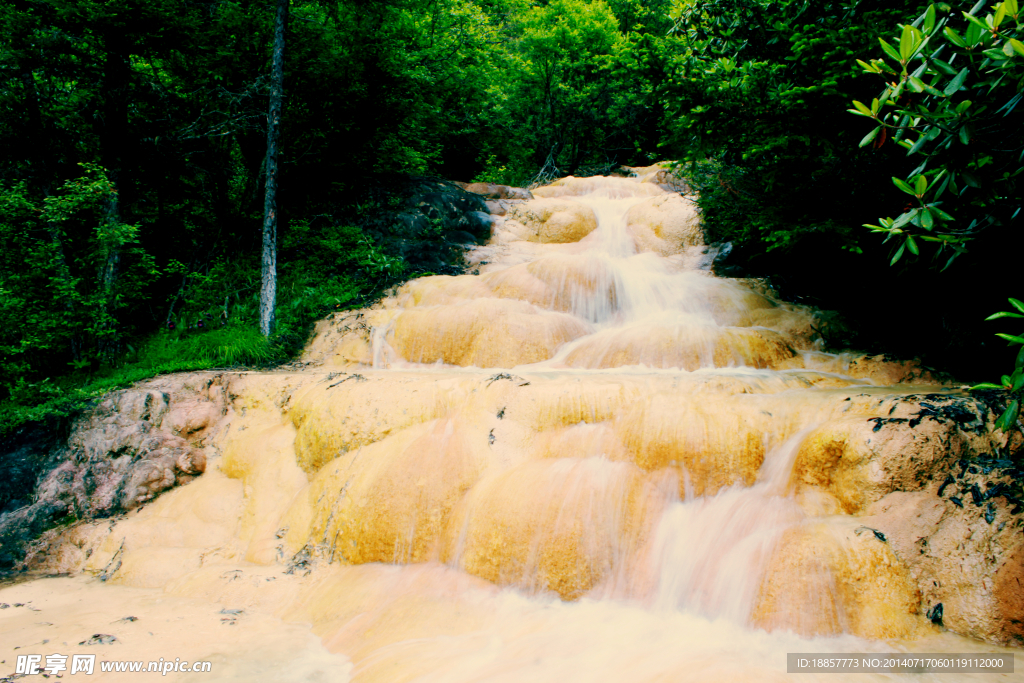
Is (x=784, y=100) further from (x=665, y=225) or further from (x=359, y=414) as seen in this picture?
(x=665, y=225)

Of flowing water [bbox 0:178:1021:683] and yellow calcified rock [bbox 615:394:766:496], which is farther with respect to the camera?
yellow calcified rock [bbox 615:394:766:496]

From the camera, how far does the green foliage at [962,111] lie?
205cm

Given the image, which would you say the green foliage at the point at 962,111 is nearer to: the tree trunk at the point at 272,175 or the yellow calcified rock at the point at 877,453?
the yellow calcified rock at the point at 877,453

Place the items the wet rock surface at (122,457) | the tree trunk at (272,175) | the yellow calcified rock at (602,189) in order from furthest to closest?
1. the yellow calcified rock at (602,189)
2. the tree trunk at (272,175)
3. the wet rock surface at (122,457)

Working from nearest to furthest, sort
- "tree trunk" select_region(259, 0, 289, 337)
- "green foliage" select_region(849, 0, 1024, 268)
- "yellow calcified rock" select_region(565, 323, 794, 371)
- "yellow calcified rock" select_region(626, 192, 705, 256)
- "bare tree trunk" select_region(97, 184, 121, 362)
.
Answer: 1. "green foliage" select_region(849, 0, 1024, 268)
2. "yellow calcified rock" select_region(565, 323, 794, 371)
3. "bare tree trunk" select_region(97, 184, 121, 362)
4. "tree trunk" select_region(259, 0, 289, 337)
5. "yellow calcified rock" select_region(626, 192, 705, 256)

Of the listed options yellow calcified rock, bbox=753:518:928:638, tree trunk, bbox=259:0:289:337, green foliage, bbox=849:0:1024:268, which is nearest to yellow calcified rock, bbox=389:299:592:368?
tree trunk, bbox=259:0:289:337

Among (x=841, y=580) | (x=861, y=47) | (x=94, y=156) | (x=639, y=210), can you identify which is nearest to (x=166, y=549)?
(x=841, y=580)

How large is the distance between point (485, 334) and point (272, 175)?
469 cm

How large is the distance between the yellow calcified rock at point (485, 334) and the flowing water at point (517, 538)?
3.78ft

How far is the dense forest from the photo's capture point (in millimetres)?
2695

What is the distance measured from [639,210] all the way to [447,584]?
1012 centimetres

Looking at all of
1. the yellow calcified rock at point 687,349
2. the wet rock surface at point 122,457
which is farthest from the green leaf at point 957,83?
the wet rock surface at point 122,457

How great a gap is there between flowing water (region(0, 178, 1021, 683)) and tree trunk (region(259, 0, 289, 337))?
249 centimetres

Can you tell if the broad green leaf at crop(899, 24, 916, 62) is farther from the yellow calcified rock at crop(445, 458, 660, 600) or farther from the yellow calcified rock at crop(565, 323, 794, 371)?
the yellow calcified rock at crop(565, 323, 794, 371)
